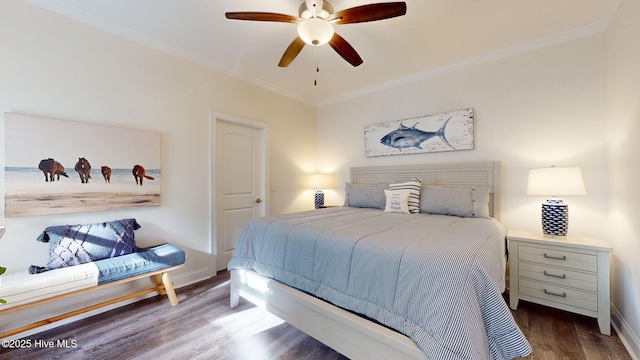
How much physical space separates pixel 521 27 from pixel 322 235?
2714mm

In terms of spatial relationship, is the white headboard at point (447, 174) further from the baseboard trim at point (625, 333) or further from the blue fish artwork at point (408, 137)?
the baseboard trim at point (625, 333)

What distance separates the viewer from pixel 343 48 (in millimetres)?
2094

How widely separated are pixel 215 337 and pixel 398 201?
84.8 inches

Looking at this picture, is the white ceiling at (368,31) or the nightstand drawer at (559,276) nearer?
the nightstand drawer at (559,276)

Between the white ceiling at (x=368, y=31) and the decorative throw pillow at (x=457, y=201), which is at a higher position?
the white ceiling at (x=368, y=31)

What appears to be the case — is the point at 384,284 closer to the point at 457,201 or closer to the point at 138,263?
the point at 457,201

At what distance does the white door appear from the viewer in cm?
320

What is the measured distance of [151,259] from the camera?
2123 mm

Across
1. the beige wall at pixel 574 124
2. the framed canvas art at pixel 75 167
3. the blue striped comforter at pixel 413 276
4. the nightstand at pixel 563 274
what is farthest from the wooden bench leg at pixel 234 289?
the beige wall at pixel 574 124

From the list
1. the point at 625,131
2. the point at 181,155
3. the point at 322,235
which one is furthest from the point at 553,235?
the point at 181,155

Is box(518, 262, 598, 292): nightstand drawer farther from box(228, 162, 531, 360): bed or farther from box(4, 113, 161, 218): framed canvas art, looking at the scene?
box(4, 113, 161, 218): framed canvas art

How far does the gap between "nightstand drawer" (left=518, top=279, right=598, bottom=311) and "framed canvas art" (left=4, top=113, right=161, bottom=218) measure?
361 cm

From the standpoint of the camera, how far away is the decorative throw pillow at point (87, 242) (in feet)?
6.21

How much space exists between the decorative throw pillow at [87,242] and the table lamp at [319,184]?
2.43 m
